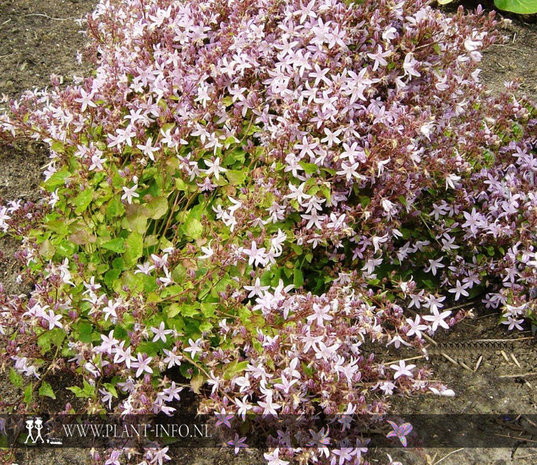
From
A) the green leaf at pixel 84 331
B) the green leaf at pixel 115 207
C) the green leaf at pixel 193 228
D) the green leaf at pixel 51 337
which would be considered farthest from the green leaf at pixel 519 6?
the green leaf at pixel 51 337

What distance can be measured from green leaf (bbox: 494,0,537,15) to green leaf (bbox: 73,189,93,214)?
14.4 ft

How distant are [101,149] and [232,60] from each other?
2.64 ft

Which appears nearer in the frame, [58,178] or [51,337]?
[51,337]

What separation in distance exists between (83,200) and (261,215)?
0.89 meters

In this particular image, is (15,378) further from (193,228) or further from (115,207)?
(193,228)

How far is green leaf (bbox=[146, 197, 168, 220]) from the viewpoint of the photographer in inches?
112

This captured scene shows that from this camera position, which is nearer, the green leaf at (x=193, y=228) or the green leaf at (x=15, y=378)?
the green leaf at (x=15, y=378)

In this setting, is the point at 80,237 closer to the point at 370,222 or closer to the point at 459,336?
the point at 370,222

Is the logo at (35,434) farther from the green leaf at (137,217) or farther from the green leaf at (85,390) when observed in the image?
the green leaf at (137,217)

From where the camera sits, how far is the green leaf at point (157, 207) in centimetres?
285

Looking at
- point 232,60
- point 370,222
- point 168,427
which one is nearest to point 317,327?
point 370,222

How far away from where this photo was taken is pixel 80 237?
2844 millimetres

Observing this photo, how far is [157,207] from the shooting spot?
2857mm

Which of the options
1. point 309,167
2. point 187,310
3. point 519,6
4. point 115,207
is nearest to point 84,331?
point 187,310
